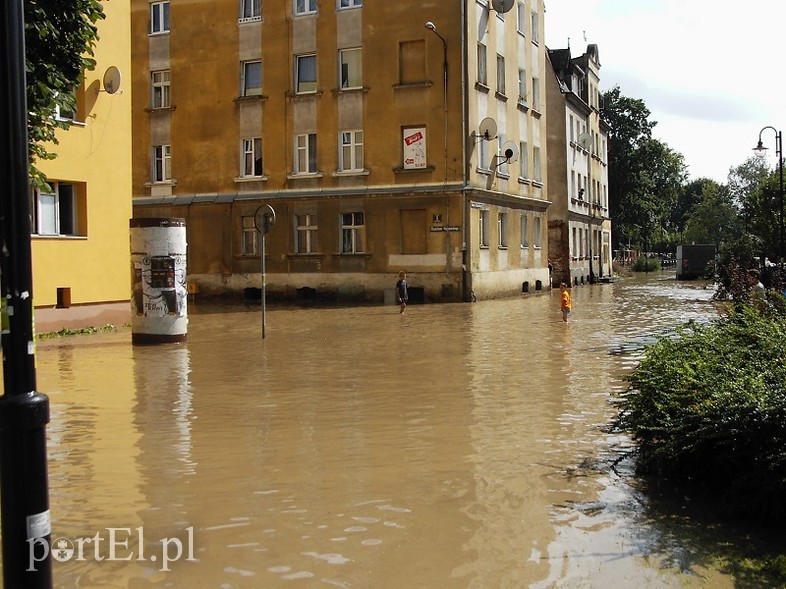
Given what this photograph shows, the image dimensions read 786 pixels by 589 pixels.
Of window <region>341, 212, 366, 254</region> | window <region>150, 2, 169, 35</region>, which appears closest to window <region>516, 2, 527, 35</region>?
window <region>341, 212, 366, 254</region>

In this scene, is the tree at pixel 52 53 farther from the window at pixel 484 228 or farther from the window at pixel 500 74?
the window at pixel 500 74

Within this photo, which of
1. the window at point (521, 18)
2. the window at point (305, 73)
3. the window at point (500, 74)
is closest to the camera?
the window at point (305, 73)

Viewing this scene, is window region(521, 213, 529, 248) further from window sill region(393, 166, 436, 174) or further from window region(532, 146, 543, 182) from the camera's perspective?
window sill region(393, 166, 436, 174)

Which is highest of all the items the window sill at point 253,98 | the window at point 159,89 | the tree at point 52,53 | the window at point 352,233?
the window at point 159,89

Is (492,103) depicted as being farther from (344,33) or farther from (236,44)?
(236,44)

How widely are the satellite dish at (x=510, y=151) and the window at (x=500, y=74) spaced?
2835mm

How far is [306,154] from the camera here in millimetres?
38781

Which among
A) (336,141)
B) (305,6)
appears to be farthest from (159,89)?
(336,141)

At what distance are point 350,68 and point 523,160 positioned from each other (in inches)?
409

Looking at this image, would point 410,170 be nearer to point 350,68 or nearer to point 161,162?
point 350,68

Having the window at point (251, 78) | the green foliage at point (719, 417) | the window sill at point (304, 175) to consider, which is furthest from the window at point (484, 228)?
the green foliage at point (719, 417)

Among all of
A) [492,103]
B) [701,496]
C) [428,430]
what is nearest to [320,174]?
[492,103]

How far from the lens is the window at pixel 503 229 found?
40.7m

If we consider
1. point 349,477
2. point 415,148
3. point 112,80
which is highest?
point 112,80
